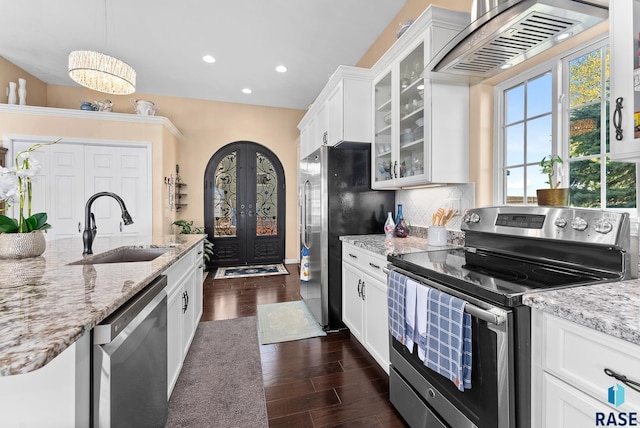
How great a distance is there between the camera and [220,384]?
2002 mm

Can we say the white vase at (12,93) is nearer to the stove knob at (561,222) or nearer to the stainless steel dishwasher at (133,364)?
the stainless steel dishwasher at (133,364)

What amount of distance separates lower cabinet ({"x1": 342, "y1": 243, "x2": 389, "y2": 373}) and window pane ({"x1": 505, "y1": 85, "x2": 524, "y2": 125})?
1319 mm

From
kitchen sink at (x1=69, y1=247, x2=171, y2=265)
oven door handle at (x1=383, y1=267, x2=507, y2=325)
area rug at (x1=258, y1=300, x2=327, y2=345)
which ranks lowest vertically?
area rug at (x1=258, y1=300, x2=327, y2=345)

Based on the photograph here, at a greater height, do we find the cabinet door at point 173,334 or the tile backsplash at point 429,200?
the tile backsplash at point 429,200

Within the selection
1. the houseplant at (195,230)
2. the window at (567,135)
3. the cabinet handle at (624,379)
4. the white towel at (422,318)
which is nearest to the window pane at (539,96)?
the window at (567,135)

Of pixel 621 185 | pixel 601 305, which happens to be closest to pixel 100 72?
pixel 601 305

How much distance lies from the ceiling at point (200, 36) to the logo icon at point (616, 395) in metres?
3.32

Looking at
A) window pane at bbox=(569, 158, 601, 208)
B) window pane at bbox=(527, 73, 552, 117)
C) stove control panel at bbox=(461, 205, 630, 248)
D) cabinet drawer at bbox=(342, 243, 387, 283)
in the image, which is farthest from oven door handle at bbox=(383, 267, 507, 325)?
window pane at bbox=(527, 73, 552, 117)

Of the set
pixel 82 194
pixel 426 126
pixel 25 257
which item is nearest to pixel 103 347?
pixel 25 257

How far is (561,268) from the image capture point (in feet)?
4.33

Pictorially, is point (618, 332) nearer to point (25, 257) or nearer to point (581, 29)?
point (581, 29)

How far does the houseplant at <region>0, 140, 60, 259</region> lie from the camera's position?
58.5 inches

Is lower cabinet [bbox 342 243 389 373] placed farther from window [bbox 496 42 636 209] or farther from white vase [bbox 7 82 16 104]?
white vase [bbox 7 82 16 104]

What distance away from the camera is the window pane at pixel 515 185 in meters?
1.97
